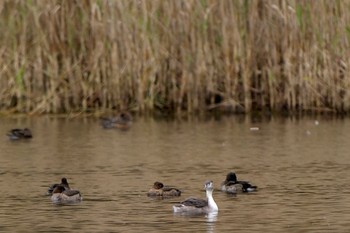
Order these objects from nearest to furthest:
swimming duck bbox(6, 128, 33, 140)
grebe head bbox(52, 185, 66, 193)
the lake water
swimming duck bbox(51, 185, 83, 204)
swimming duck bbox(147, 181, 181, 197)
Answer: the lake water < swimming duck bbox(51, 185, 83, 204) < grebe head bbox(52, 185, 66, 193) < swimming duck bbox(147, 181, 181, 197) < swimming duck bbox(6, 128, 33, 140)

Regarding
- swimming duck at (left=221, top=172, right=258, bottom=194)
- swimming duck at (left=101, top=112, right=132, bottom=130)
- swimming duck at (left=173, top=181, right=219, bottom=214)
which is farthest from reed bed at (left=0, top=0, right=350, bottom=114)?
swimming duck at (left=173, top=181, right=219, bottom=214)

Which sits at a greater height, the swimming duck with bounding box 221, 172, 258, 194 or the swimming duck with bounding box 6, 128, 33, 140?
the swimming duck with bounding box 6, 128, 33, 140

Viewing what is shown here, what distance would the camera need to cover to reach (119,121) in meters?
24.1

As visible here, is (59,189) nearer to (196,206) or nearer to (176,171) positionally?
(196,206)

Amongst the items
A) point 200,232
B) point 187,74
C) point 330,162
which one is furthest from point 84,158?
point 200,232

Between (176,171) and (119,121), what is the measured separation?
5869 mm

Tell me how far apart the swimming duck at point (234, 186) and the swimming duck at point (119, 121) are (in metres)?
7.58

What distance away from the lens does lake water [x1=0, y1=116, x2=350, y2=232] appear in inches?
536

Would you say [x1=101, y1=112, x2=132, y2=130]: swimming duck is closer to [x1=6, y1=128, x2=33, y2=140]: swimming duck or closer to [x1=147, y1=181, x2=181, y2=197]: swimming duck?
[x1=6, y1=128, x2=33, y2=140]: swimming duck

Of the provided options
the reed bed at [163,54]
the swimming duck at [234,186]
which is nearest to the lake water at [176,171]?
the swimming duck at [234,186]

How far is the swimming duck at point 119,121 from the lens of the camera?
24.1 meters

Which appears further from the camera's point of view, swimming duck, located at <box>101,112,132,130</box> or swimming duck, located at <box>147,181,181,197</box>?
swimming duck, located at <box>101,112,132,130</box>

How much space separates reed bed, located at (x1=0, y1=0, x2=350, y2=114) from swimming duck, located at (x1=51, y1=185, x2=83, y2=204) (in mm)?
9864

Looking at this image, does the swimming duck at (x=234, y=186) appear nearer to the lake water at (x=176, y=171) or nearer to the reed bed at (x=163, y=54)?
the lake water at (x=176, y=171)
